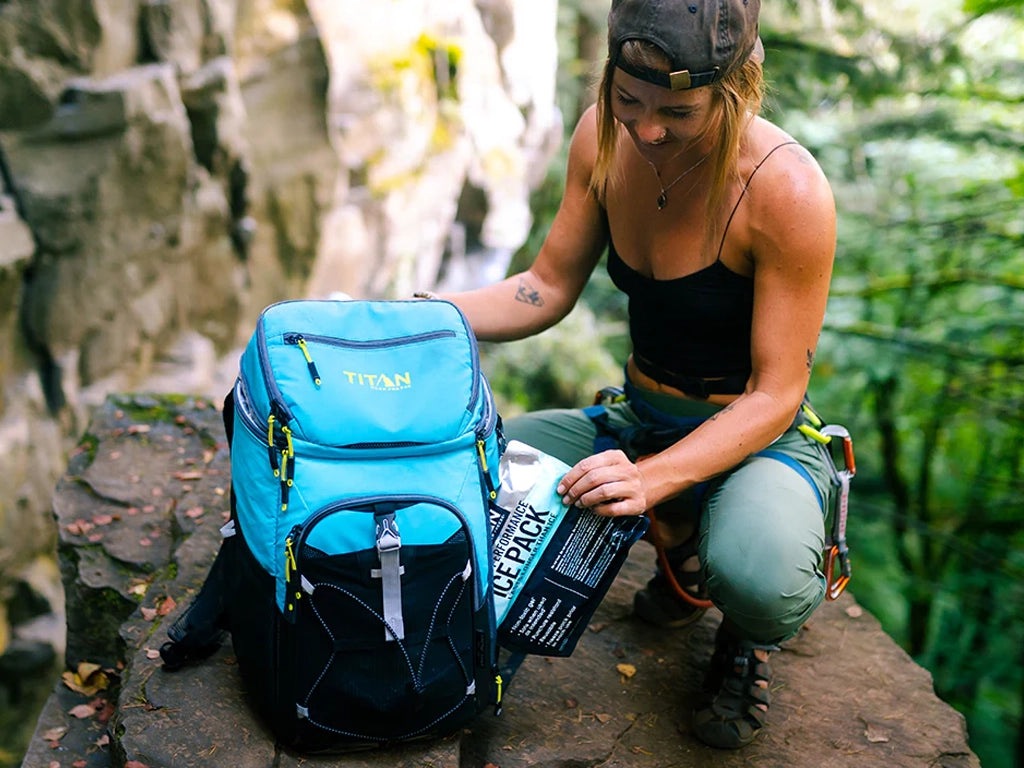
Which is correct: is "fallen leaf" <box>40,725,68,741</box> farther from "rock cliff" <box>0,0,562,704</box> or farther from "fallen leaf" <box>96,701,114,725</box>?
"rock cliff" <box>0,0,562,704</box>

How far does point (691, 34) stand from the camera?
1675 mm

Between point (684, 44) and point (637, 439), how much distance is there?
0.94 m

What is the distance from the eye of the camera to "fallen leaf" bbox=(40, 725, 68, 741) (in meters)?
2.10

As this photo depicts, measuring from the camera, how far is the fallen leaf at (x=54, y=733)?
2102mm

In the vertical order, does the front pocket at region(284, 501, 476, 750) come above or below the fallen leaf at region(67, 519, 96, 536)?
above

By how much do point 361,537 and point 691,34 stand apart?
1.14 metres

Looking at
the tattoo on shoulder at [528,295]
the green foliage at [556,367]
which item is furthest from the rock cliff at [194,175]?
the tattoo on shoulder at [528,295]

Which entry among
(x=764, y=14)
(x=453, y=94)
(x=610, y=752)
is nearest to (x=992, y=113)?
(x=764, y=14)

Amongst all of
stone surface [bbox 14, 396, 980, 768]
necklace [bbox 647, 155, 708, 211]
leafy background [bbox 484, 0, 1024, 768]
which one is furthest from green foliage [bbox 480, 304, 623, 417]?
necklace [bbox 647, 155, 708, 211]

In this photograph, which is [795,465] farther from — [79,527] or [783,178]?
[79,527]

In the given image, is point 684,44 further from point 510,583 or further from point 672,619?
point 672,619

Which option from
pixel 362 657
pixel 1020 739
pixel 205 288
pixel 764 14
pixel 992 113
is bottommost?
pixel 1020 739

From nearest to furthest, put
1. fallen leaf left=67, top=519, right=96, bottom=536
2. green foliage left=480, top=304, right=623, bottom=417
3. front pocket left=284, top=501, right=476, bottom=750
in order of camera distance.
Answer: front pocket left=284, top=501, right=476, bottom=750 → fallen leaf left=67, top=519, right=96, bottom=536 → green foliage left=480, top=304, right=623, bottom=417

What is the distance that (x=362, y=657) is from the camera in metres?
1.60
